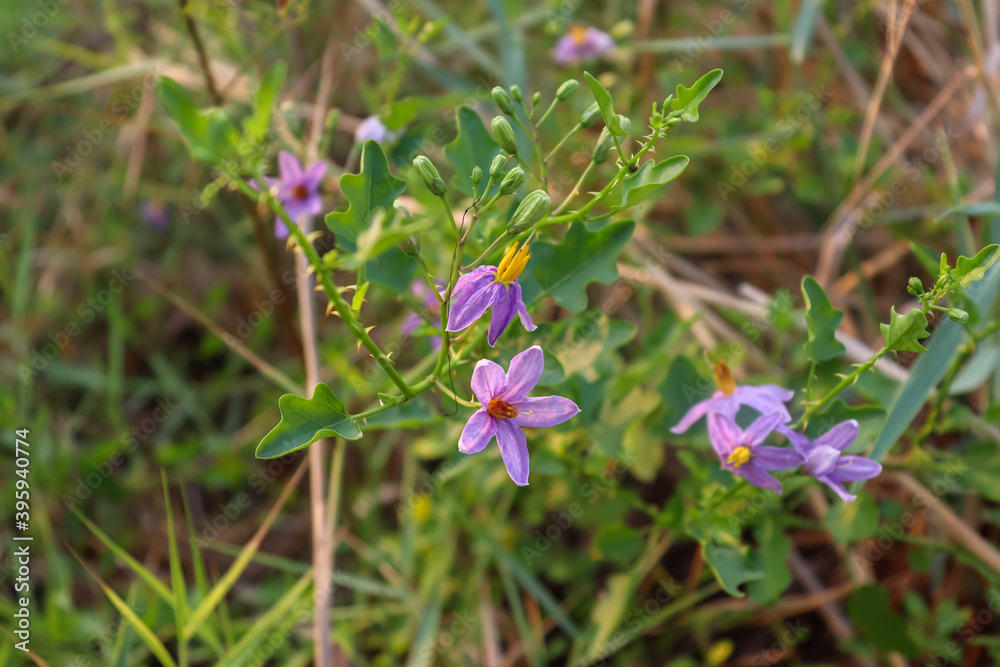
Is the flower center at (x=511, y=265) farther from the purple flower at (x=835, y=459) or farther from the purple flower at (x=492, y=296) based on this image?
the purple flower at (x=835, y=459)

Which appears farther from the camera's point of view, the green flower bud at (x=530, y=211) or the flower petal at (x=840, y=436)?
the flower petal at (x=840, y=436)

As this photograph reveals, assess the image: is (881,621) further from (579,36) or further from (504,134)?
(579,36)

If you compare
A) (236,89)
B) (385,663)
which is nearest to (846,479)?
(385,663)

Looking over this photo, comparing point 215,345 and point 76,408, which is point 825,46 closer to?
point 215,345
